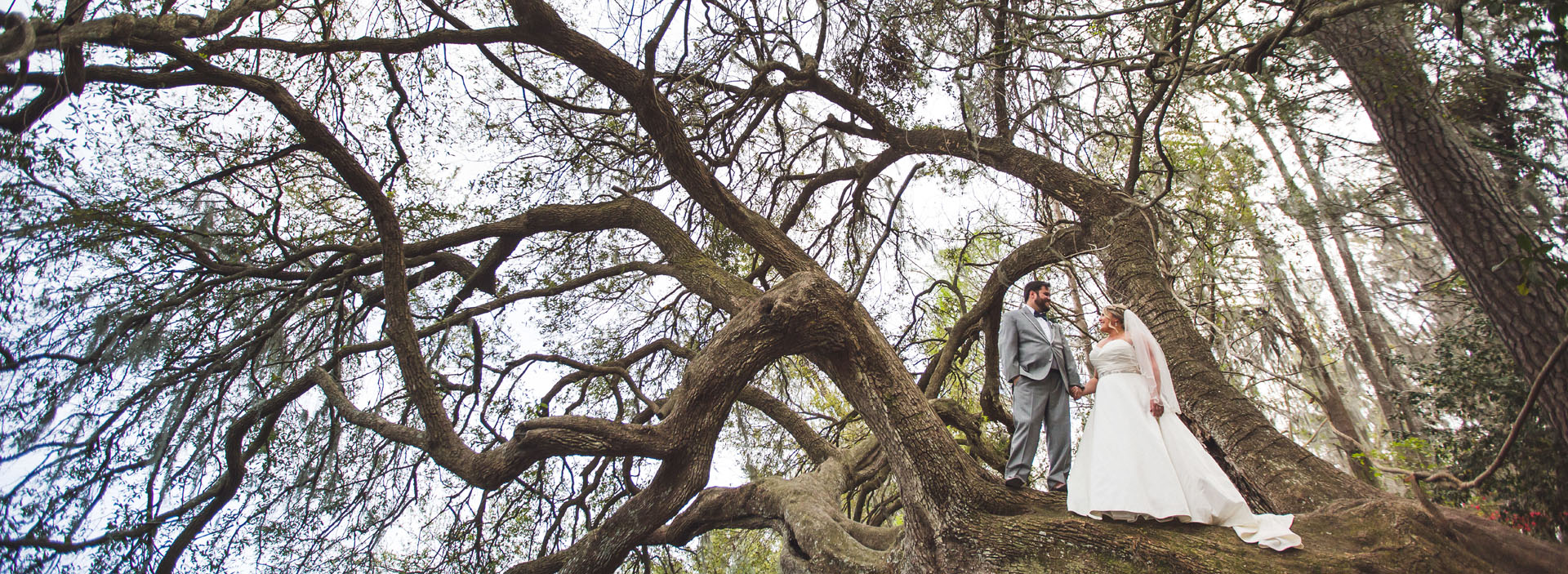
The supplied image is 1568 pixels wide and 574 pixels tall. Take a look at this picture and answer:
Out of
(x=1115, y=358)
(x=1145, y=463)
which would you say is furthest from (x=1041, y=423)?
(x=1145, y=463)

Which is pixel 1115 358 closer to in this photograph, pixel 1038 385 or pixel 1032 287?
pixel 1038 385

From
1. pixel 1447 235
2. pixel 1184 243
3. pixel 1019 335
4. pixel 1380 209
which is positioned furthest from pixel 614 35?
pixel 1380 209

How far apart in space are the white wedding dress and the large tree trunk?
1.28 m

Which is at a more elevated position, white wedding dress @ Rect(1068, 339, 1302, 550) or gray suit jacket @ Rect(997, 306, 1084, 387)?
gray suit jacket @ Rect(997, 306, 1084, 387)

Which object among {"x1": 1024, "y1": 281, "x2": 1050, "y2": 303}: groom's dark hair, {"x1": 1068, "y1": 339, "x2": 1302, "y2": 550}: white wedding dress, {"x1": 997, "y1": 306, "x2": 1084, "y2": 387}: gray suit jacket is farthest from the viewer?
{"x1": 1024, "y1": 281, "x2": 1050, "y2": 303}: groom's dark hair

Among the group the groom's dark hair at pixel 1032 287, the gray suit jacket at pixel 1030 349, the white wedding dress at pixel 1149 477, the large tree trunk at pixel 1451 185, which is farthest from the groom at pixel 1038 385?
the large tree trunk at pixel 1451 185

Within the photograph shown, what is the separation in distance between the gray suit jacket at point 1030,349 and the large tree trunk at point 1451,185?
1743 millimetres

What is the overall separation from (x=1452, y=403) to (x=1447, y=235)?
3.00m

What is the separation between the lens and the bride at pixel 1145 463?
9.80ft

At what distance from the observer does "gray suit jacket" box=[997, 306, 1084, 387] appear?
3852mm

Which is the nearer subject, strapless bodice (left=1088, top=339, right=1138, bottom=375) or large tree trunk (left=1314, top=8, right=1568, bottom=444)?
large tree trunk (left=1314, top=8, right=1568, bottom=444)

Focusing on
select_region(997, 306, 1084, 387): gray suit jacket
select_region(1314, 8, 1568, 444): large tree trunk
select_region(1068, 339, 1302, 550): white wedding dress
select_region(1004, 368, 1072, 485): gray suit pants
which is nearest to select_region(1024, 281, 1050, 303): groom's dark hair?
select_region(997, 306, 1084, 387): gray suit jacket

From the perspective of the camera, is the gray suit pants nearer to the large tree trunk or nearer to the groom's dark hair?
the groom's dark hair

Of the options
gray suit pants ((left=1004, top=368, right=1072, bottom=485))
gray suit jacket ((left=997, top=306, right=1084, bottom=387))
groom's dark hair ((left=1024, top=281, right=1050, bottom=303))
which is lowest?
gray suit pants ((left=1004, top=368, right=1072, bottom=485))
